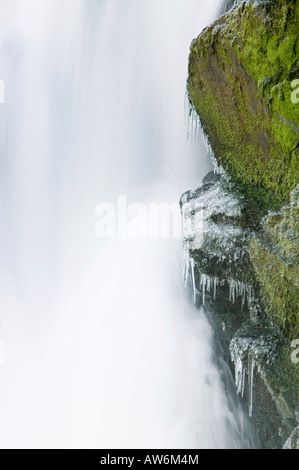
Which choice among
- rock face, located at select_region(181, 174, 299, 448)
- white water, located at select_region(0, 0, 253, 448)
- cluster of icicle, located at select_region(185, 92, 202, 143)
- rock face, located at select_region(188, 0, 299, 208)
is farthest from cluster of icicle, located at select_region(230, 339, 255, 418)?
cluster of icicle, located at select_region(185, 92, 202, 143)

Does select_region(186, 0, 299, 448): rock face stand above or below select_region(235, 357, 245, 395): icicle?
above

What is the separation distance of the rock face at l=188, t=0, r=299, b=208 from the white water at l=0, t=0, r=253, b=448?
2073 millimetres

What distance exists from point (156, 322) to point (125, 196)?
2491 mm

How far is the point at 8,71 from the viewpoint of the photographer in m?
8.77

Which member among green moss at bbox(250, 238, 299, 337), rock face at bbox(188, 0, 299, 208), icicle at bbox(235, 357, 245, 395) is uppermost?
rock face at bbox(188, 0, 299, 208)

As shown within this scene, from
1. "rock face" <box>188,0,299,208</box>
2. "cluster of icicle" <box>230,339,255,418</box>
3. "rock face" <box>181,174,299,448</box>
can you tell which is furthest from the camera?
"cluster of icicle" <box>230,339,255,418</box>

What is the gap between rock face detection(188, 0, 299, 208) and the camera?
3859 millimetres

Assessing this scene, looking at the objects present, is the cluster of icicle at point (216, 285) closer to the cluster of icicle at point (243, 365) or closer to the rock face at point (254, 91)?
the cluster of icicle at point (243, 365)

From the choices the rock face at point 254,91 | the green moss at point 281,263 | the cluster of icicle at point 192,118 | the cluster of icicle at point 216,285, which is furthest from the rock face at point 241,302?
the cluster of icicle at point 192,118

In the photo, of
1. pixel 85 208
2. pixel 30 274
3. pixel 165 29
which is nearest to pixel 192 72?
pixel 165 29

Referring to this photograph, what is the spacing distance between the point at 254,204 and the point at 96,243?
3.67m

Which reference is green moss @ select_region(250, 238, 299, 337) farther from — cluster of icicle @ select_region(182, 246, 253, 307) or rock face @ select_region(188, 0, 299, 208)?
rock face @ select_region(188, 0, 299, 208)

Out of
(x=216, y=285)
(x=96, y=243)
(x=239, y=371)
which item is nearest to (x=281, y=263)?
(x=216, y=285)

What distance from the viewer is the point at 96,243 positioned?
7438 mm
